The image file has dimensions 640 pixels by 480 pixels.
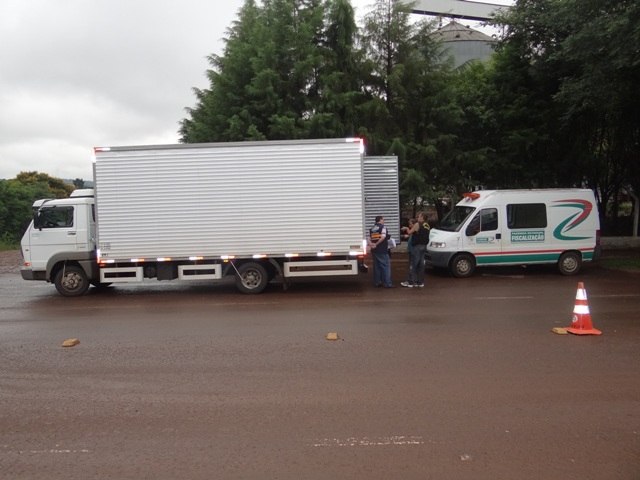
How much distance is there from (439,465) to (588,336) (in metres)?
4.87

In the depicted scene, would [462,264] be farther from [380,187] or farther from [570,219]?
[570,219]

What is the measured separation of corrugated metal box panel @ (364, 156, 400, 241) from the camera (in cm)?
1480

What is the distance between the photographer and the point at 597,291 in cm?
1216

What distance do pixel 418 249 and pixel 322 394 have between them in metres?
7.84

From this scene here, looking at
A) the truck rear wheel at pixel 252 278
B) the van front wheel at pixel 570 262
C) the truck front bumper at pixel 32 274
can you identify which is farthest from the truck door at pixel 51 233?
the van front wheel at pixel 570 262

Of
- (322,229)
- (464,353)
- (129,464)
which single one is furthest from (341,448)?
(322,229)

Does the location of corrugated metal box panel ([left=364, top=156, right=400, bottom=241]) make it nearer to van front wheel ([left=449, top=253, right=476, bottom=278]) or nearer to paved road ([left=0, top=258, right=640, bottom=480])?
van front wheel ([left=449, top=253, right=476, bottom=278])

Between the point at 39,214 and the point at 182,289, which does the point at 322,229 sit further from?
the point at 39,214

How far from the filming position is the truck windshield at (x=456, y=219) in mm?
14508

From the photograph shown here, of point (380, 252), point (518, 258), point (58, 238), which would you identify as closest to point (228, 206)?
point (380, 252)

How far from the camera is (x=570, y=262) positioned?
14812 millimetres

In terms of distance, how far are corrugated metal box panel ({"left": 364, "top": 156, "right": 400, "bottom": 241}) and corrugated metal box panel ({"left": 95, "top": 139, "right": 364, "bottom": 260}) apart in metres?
2.82

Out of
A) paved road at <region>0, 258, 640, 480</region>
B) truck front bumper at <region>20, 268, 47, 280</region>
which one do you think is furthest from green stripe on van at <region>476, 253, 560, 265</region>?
truck front bumper at <region>20, 268, 47, 280</region>

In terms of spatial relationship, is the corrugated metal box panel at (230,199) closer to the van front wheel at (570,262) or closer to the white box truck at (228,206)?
the white box truck at (228,206)
